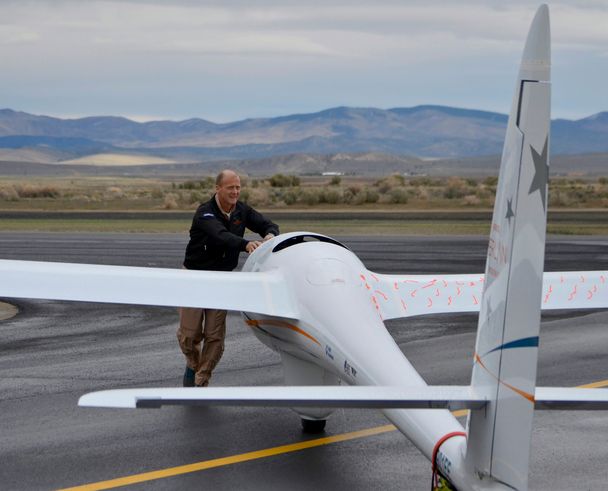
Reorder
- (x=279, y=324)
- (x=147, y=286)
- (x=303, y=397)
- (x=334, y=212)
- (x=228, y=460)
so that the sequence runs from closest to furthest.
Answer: (x=303, y=397) → (x=228, y=460) → (x=279, y=324) → (x=147, y=286) → (x=334, y=212)

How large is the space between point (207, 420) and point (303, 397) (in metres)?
4.86

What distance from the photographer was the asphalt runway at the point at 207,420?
8.58 metres

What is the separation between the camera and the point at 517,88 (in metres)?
5.55

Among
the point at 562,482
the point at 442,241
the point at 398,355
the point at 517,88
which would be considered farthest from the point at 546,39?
the point at 442,241

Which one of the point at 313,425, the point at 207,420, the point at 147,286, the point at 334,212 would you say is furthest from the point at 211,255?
the point at 334,212

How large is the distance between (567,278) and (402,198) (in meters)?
47.7

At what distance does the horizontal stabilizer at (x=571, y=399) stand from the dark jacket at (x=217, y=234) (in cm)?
546

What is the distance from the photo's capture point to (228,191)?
10.9m

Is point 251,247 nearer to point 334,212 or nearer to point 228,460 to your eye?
point 228,460

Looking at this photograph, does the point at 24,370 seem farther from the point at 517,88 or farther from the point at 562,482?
the point at 517,88

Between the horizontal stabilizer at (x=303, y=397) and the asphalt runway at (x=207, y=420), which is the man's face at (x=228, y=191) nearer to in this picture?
the asphalt runway at (x=207, y=420)

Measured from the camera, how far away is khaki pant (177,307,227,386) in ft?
35.8

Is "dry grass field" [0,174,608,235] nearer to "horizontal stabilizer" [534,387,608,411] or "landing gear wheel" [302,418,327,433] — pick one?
"landing gear wheel" [302,418,327,433]

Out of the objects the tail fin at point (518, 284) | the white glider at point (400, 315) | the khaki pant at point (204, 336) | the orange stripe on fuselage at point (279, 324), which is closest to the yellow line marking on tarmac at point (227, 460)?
the white glider at point (400, 315)
